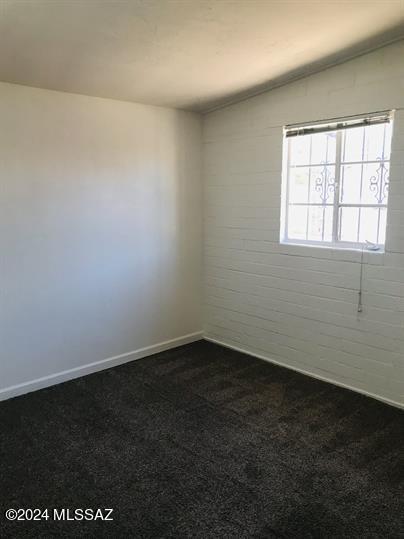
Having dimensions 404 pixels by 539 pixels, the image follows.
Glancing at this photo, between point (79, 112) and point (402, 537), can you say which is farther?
point (79, 112)

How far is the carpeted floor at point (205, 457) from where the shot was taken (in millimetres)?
2027

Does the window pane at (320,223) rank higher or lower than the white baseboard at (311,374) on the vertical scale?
higher

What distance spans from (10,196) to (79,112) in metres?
0.87

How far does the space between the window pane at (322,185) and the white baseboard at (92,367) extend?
191 cm

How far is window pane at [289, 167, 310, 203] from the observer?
360 cm

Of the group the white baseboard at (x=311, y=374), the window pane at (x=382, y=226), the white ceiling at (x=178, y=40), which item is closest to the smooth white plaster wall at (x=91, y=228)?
the white ceiling at (x=178, y=40)

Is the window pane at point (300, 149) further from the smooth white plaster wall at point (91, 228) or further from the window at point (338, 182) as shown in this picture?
the smooth white plaster wall at point (91, 228)

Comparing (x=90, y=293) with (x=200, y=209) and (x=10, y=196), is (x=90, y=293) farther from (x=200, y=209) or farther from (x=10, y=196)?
(x=200, y=209)

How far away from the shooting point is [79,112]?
3369 millimetres

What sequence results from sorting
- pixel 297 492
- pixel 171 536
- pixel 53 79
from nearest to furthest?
pixel 171 536 < pixel 297 492 < pixel 53 79

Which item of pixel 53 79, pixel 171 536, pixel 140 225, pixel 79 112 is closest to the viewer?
pixel 171 536

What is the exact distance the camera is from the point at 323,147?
135 inches

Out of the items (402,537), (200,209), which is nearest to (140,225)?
(200,209)

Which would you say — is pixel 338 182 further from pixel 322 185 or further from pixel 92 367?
pixel 92 367
